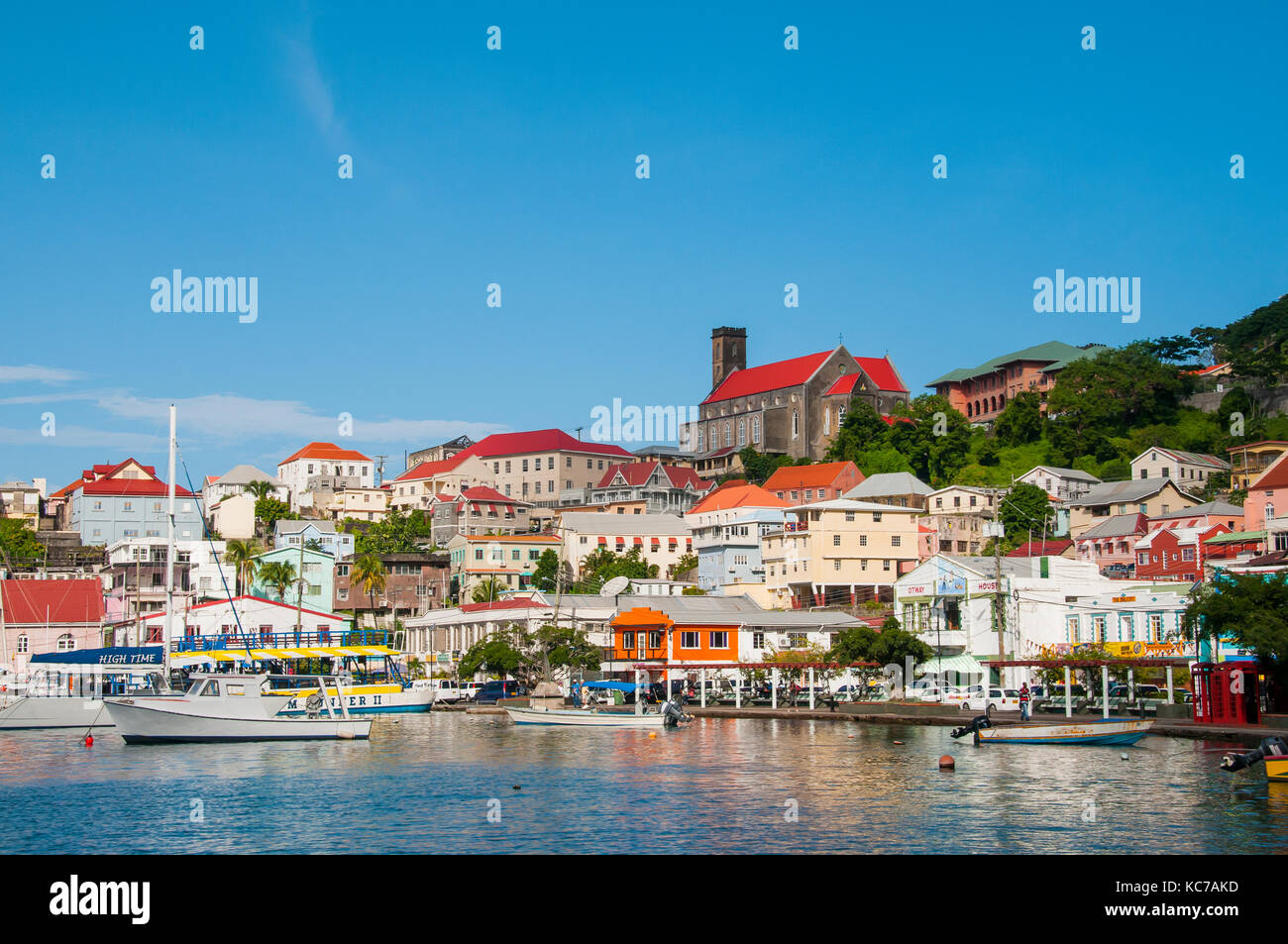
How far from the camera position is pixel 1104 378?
147 metres

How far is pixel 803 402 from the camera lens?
185000 mm

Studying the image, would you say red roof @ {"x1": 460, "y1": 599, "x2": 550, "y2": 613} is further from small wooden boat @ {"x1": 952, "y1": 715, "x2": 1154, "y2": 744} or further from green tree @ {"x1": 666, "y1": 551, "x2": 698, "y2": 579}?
small wooden boat @ {"x1": 952, "y1": 715, "x2": 1154, "y2": 744}

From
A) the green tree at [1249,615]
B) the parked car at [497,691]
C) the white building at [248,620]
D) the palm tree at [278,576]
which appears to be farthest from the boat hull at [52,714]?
the green tree at [1249,615]

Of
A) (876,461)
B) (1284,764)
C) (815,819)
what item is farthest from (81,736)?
(876,461)

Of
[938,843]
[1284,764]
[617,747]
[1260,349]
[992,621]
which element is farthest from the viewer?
[1260,349]

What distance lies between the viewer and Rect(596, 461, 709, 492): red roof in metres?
172

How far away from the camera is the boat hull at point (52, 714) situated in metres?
70.6

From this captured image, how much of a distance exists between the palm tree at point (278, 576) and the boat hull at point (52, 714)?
48.8 metres

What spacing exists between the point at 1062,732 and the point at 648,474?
121 m

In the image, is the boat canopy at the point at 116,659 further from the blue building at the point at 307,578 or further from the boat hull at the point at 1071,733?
the boat hull at the point at 1071,733

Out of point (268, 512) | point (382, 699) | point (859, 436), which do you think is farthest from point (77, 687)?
point (859, 436)

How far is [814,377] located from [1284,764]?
149887 millimetres

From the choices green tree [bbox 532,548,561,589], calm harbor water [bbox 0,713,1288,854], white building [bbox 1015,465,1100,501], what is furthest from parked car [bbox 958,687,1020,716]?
green tree [bbox 532,548,561,589]
